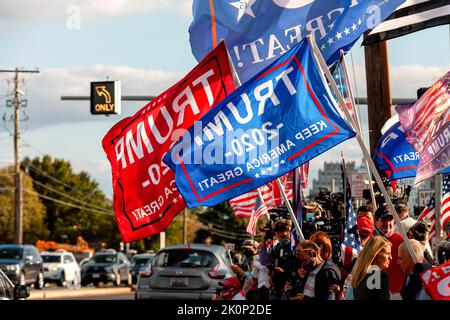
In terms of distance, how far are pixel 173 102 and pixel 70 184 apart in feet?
399

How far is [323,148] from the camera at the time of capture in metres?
10.2

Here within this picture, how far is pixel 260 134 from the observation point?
1056 cm

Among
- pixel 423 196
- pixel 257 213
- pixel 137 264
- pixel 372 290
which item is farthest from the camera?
pixel 137 264

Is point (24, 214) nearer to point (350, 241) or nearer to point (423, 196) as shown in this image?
point (423, 196)

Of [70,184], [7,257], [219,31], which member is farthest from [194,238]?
[219,31]

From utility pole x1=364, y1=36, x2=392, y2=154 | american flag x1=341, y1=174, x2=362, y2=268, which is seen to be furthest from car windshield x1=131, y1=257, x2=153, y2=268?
american flag x1=341, y1=174, x2=362, y2=268

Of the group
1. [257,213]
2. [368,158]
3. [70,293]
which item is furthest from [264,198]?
[70,293]

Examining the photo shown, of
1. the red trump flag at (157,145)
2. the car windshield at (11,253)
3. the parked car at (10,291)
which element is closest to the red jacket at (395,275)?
the red trump flag at (157,145)

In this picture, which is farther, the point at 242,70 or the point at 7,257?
the point at 7,257

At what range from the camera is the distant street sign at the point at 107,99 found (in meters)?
27.9

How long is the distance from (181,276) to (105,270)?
28555 mm

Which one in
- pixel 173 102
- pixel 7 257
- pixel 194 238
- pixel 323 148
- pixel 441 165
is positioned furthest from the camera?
pixel 194 238

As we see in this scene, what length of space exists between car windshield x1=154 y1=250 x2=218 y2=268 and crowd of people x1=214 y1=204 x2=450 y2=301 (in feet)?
25.9
